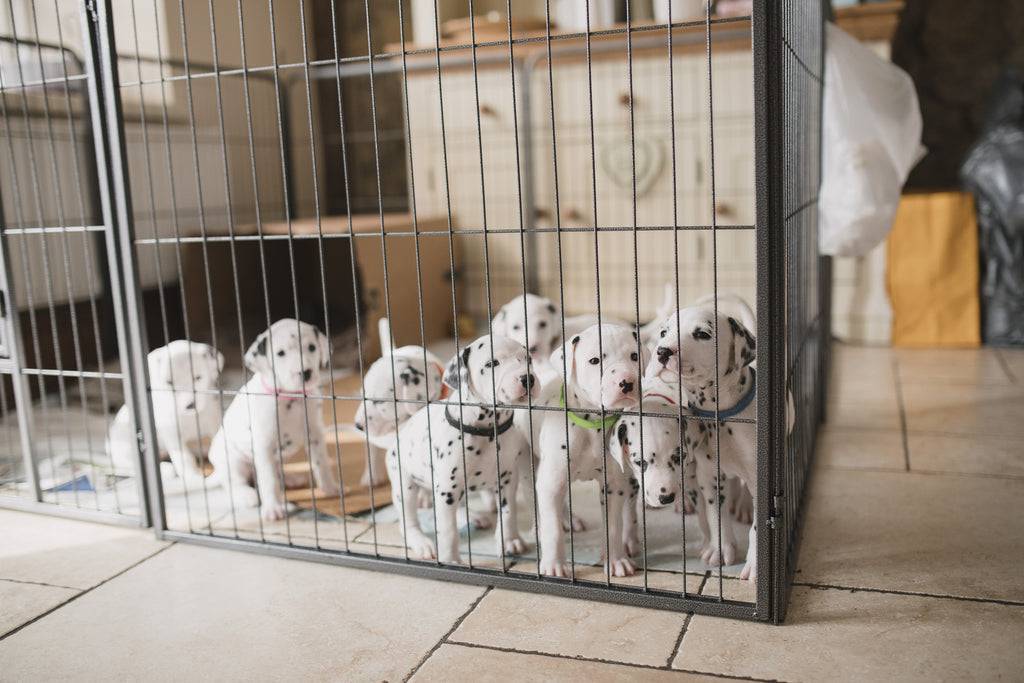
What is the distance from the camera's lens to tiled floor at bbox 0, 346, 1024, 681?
5.11 feet

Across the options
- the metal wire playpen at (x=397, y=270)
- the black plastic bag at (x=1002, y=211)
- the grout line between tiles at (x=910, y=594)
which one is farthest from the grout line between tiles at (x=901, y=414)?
the grout line between tiles at (x=910, y=594)

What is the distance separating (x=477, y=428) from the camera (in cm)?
185

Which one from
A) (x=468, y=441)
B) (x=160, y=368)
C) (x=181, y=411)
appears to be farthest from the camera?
(x=181, y=411)

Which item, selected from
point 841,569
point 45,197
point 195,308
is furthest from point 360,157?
point 841,569

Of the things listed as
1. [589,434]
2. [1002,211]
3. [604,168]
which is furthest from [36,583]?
[1002,211]

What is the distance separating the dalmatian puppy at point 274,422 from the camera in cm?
219

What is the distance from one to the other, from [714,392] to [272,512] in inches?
47.6

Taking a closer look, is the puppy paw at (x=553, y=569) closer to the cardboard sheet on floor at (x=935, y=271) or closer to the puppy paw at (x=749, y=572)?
the puppy paw at (x=749, y=572)

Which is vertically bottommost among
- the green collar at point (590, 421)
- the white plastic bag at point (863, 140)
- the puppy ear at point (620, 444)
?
the puppy ear at point (620, 444)

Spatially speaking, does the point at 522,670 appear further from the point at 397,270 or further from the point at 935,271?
the point at 935,271

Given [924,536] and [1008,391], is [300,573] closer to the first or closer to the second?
[924,536]

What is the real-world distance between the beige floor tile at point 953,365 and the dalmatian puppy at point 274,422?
7.85 feet

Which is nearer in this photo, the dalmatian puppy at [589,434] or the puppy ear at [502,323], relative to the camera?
the dalmatian puppy at [589,434]

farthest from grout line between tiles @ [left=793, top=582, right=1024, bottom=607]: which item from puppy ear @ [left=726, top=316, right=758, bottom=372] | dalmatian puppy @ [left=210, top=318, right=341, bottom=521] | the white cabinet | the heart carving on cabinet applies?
the heart carving on cabinet
